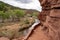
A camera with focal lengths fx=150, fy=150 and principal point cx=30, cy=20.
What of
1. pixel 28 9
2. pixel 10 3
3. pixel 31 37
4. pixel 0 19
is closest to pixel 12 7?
pixel 10 3

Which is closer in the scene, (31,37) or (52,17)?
(52,17)

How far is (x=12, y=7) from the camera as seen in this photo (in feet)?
49.0

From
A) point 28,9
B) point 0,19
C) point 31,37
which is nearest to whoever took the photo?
point 31,37

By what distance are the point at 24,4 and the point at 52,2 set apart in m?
12.2

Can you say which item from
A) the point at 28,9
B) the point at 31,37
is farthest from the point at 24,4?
the point at 31,37

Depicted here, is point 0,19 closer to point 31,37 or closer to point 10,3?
point 10,3

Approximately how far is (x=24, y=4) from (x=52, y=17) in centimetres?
1233

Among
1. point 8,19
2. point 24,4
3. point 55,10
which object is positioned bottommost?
point 8,19

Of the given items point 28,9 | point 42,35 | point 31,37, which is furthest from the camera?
point 28,9

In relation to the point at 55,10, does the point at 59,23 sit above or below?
below

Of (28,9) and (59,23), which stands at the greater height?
(59,23)

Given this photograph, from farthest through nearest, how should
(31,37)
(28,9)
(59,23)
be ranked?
1. (28,9)
2. (31,37)
3. (59,23)

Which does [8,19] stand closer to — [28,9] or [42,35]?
[28,9]

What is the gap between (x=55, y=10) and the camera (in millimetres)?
2225
